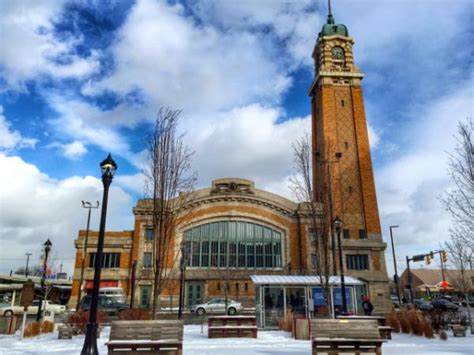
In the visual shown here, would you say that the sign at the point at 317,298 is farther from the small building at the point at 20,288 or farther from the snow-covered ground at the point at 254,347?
the small building at the point at 20,288

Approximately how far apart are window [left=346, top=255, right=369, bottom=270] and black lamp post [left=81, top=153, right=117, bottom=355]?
33555 millimetres

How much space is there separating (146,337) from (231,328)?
635cm

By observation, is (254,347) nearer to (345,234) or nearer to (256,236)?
(256,236)

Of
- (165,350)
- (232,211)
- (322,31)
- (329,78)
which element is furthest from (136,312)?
(322,31)

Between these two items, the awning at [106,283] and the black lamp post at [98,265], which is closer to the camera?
the black lamp post at [98,265]

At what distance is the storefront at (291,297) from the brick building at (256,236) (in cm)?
1215

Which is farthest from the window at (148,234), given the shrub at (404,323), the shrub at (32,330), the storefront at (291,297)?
the shrub at (404,323)

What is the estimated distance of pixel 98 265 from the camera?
9555mm

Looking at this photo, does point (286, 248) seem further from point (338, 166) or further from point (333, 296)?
point (333, 296)

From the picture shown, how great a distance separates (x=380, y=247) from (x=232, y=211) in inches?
650

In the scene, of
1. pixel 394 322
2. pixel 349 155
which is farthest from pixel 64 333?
pixel 349 155

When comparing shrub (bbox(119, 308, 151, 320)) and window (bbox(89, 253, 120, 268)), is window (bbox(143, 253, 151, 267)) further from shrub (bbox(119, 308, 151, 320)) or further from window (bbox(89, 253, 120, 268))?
shrub (bbox(119, 308, 151, 320))

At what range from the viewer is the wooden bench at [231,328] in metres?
13.9

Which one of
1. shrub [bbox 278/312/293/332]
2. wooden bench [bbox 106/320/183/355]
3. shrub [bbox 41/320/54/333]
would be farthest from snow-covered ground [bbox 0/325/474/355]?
shrub [bbox 278/312/293/332]
